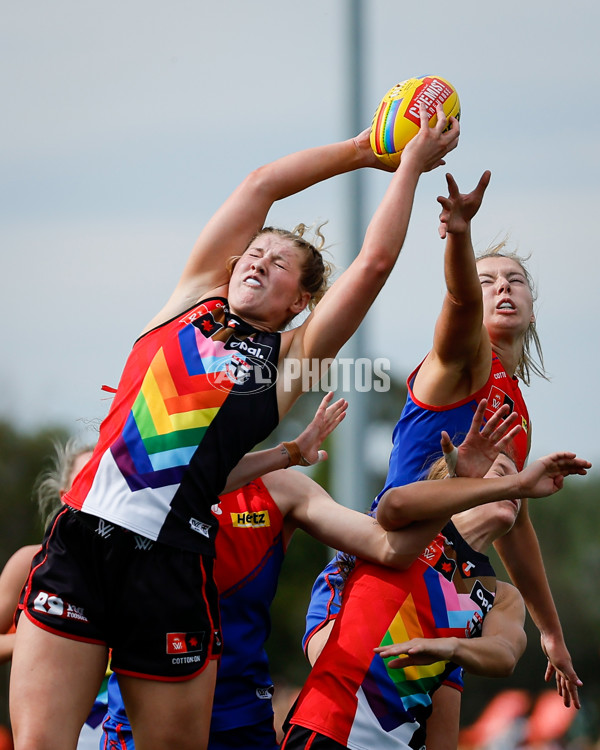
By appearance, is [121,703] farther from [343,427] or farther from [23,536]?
→ [23,536]

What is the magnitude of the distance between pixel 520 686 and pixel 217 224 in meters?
12.8

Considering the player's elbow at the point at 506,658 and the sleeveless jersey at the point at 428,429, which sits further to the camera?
the sleeveless jersey at the point at 428,429

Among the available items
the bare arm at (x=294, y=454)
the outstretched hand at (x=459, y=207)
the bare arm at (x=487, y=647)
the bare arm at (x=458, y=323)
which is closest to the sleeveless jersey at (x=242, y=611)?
the bare arm at (x=294, y=454)

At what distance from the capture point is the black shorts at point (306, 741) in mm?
3195

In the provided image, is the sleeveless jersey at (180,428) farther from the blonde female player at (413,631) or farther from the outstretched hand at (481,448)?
the outstretched hand at (481,448)

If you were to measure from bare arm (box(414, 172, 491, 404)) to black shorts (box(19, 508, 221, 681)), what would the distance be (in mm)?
1377

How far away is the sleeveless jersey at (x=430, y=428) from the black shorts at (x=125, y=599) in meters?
1.11

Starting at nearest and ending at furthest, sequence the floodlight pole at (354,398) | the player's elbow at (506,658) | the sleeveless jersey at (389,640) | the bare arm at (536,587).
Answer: the sleeveless jersey at (389,640) < the player's elbow at (506,658) < the bare arm at (536,587) < the floodlight pole at (354,398)

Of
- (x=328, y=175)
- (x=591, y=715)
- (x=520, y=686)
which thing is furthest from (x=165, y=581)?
(x=520, y=686)

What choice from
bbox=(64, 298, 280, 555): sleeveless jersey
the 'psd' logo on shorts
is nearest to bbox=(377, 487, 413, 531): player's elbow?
bbox=(64, 298, 280, 555): sleeveless jersey

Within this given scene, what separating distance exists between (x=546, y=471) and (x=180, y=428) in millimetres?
1183

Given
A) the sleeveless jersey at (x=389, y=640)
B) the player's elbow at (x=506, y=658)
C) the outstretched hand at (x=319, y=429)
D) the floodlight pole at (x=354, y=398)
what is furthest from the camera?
the floodlight pole at (x=354, y=398)

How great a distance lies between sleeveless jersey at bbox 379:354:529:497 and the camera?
4.05 metres

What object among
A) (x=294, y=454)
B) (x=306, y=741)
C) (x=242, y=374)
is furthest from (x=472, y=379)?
(x=306, y=741)
